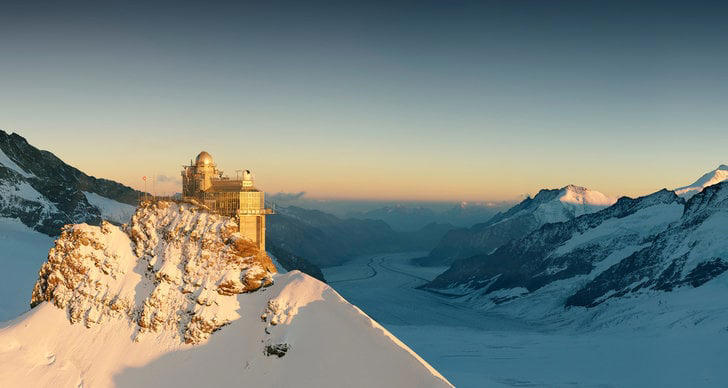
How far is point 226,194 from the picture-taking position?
8119cm

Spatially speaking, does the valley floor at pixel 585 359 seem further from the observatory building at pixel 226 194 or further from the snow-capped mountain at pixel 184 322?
the snow-capped mountain at pixel 184 322

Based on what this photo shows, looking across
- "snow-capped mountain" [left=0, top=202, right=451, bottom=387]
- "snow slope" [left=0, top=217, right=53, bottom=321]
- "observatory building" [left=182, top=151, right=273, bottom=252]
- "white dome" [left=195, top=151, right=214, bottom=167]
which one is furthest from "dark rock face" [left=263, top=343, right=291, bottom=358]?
"snow slope" [left=0, top=217, right=53, bottom=321]

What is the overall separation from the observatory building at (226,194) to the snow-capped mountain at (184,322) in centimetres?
949

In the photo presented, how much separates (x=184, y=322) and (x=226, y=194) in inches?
906

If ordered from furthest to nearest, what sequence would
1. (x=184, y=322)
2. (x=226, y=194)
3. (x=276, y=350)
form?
1. (x=226, y=194)
2. (x=184, y=322)
3. (x=276, y=350)

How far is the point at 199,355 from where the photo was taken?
6044cm

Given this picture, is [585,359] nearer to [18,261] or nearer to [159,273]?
[159,273]

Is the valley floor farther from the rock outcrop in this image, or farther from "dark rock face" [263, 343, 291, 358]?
"dark rock face" [263, 343, 291, 358]

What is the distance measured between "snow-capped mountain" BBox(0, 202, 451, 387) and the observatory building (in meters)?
9.49

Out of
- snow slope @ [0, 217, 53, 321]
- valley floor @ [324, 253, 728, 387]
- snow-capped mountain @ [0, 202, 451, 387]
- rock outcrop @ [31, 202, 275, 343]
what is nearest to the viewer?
snow-capped mountain @ [0, 202, 451, 387]

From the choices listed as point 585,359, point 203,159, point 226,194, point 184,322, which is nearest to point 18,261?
point 203,159

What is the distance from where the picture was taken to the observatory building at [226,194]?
81.1 meters

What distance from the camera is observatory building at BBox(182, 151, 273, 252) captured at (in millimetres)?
81062

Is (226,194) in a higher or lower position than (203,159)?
lower
